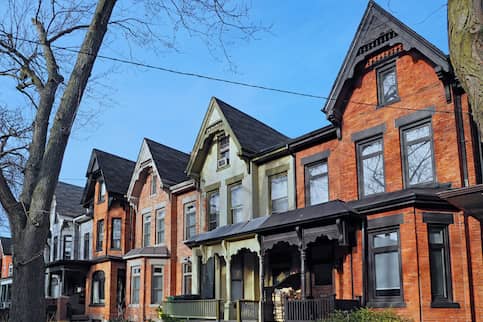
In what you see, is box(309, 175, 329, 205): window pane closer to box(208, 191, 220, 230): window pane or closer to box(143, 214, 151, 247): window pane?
box(208, 191, 220, 230): window pane

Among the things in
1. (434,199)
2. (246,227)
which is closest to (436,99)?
(434,199)

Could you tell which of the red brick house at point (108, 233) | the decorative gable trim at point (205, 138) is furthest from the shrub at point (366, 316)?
the red brick house at point (108, 233)

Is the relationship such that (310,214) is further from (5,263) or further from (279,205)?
(5,263)

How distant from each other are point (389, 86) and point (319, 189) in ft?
14.8

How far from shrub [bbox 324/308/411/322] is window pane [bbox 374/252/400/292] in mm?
903

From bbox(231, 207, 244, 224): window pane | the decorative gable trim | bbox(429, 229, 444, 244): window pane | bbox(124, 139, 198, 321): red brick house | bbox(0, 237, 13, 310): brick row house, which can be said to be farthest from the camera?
bbox(0, 237, 13, 310): brick row house

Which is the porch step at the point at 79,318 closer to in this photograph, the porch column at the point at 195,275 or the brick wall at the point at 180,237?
the brick wall at the point at 180,237

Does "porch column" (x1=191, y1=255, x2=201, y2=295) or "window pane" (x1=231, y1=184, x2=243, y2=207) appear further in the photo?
"porch column" (x1=191, y1=255, x2=201, y2=295)

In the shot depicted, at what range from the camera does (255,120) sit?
27.3 meters

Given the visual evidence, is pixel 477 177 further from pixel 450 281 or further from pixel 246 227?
pixel 246 227

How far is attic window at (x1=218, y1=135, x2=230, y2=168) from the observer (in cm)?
2475

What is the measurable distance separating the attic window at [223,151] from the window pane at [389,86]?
9081mm

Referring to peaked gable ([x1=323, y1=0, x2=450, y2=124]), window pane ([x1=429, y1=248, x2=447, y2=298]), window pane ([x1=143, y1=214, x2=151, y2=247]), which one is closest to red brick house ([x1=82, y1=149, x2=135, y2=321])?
window pane ([x1=143, y1=214, x2=151, y2=247])

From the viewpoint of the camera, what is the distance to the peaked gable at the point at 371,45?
1583 cm
